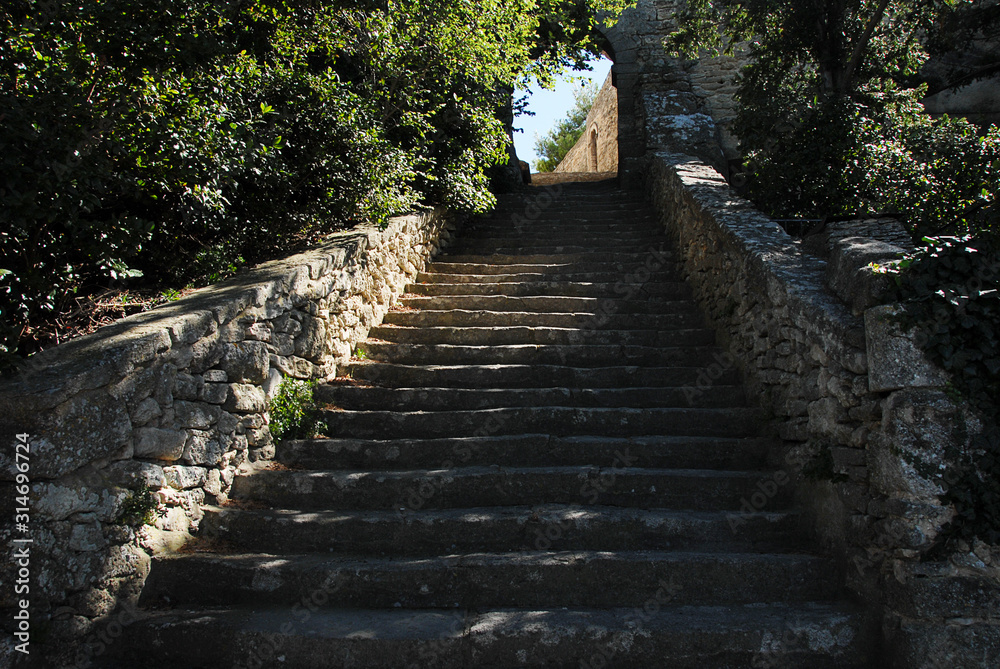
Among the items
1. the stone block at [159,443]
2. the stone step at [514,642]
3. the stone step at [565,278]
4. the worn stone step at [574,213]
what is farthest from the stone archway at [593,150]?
the stone step at [514,642]

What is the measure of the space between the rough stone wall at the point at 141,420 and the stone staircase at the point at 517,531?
0.71 ft

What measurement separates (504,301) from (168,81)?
3.13 m

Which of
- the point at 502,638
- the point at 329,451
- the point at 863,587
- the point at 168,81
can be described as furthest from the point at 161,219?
the point at 863,587

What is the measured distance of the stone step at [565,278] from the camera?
619 centimetres

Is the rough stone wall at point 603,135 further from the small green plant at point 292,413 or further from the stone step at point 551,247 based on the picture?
the small green plant at point 292,413

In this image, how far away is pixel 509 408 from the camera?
13.6 feet

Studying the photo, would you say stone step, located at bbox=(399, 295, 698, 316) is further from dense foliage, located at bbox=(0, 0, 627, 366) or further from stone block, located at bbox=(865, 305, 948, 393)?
stone block, located at bbox=(865, 305, 948, 393)

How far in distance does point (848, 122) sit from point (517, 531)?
525cm

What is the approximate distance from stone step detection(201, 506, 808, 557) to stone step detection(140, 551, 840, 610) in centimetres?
18

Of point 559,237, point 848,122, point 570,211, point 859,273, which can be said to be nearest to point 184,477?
point 859,273

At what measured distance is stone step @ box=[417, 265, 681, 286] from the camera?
6.19 meters

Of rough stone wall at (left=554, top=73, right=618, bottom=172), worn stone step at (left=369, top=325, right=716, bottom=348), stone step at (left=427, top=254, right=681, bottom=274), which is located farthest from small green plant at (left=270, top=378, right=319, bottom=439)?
rough stone wall at (left=554, top=73, right=618, bottom=172)

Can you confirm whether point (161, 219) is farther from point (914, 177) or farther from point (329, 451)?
point (914, 177)

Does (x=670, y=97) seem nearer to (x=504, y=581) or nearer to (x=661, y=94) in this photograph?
(x=661, y=94)
